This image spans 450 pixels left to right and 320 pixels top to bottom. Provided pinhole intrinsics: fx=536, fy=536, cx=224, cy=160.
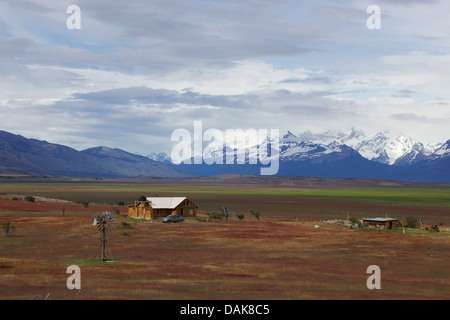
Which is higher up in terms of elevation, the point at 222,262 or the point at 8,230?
the point at 8,230

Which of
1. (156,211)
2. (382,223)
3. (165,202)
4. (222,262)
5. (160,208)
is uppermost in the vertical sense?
(165,202)

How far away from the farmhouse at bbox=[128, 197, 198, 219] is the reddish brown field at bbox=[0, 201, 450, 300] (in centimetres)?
1346

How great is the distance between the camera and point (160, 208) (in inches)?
3413

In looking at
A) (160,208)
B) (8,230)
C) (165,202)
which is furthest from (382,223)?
(8,230)

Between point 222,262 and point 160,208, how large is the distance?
150 feet

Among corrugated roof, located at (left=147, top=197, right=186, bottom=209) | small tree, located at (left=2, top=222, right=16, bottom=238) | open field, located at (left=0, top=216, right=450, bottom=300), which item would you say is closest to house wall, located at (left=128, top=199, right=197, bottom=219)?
corrugated roof, located at (left=147, top=197, right=186, bottom=209)

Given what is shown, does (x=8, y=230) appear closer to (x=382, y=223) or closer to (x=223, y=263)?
(x=223, y=263)

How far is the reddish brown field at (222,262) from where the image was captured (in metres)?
29.7

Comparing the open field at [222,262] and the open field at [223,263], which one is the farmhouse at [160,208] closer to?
the open field at [222,262]

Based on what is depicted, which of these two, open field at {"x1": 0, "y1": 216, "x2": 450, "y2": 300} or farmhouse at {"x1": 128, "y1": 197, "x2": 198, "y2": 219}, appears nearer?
open field at {"x1": 0, "y1": 216, "x2": 450, "y2": 300}

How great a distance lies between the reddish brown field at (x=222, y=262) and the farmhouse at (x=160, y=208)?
530 inches

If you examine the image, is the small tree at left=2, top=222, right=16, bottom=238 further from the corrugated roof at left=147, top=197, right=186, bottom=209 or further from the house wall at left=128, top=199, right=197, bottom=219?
the corrugated roof at left=147, top=197, right=186, bottom=209

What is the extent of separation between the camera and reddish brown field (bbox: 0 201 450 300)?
2973 centimetres
